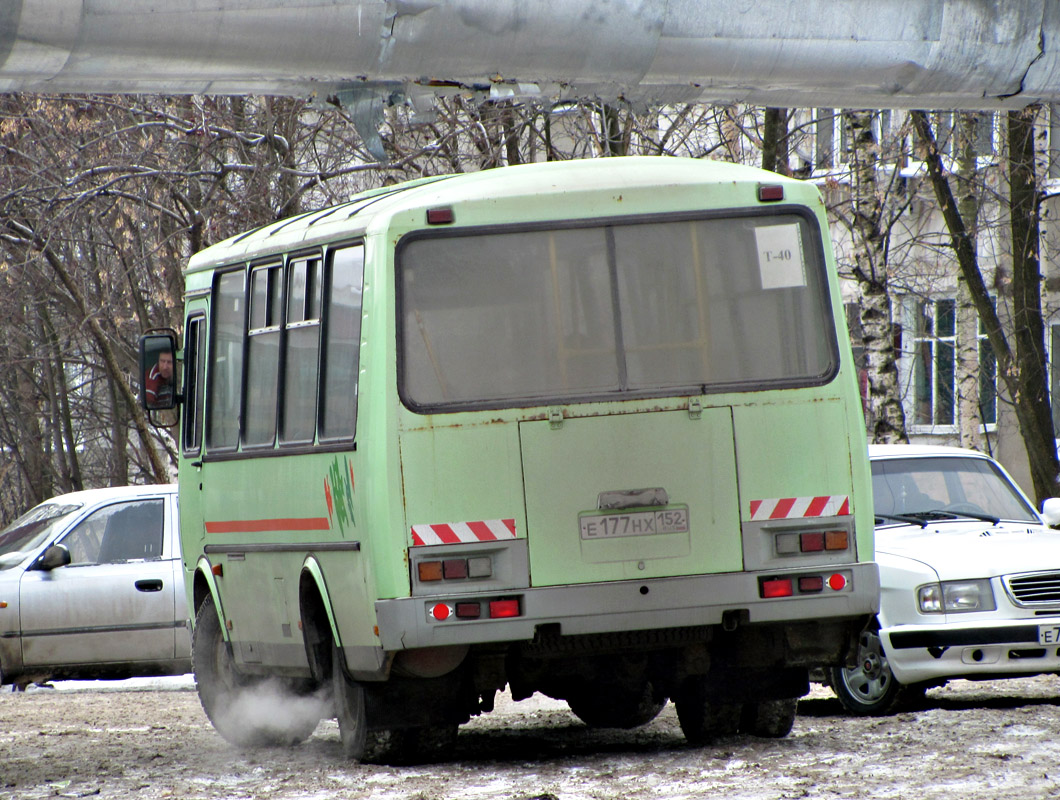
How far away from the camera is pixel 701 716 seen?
9539 mm

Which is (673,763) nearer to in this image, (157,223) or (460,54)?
(460,54)

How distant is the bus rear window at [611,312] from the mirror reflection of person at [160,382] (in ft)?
10.2

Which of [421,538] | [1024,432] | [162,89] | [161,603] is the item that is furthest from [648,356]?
[1024,432]

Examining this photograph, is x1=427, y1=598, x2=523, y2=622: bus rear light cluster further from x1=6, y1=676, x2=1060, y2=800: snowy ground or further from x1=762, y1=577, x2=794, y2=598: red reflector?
x1=762, y1=577, x2=794, y2=598: red reflector

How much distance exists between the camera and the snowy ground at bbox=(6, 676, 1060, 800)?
25.7 ft

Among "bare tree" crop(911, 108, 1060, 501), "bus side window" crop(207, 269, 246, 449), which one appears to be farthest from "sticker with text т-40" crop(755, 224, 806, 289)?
"bare tree" crop(911, 108, 1060, 501)

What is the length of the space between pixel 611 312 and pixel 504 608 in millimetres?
1424

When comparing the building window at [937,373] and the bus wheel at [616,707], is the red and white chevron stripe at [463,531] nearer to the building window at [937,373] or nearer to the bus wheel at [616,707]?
the bus wheel at [616,707]

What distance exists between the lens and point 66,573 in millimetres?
14391

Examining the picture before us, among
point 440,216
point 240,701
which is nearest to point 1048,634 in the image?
point 440,216

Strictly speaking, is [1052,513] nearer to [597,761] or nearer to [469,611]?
[597,761]

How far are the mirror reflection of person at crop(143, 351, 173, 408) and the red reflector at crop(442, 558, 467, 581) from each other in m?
3.48

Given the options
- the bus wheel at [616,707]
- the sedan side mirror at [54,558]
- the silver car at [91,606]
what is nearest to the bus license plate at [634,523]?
the bus wheel at [616,707]

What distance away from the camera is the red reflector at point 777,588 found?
855 centimetres
